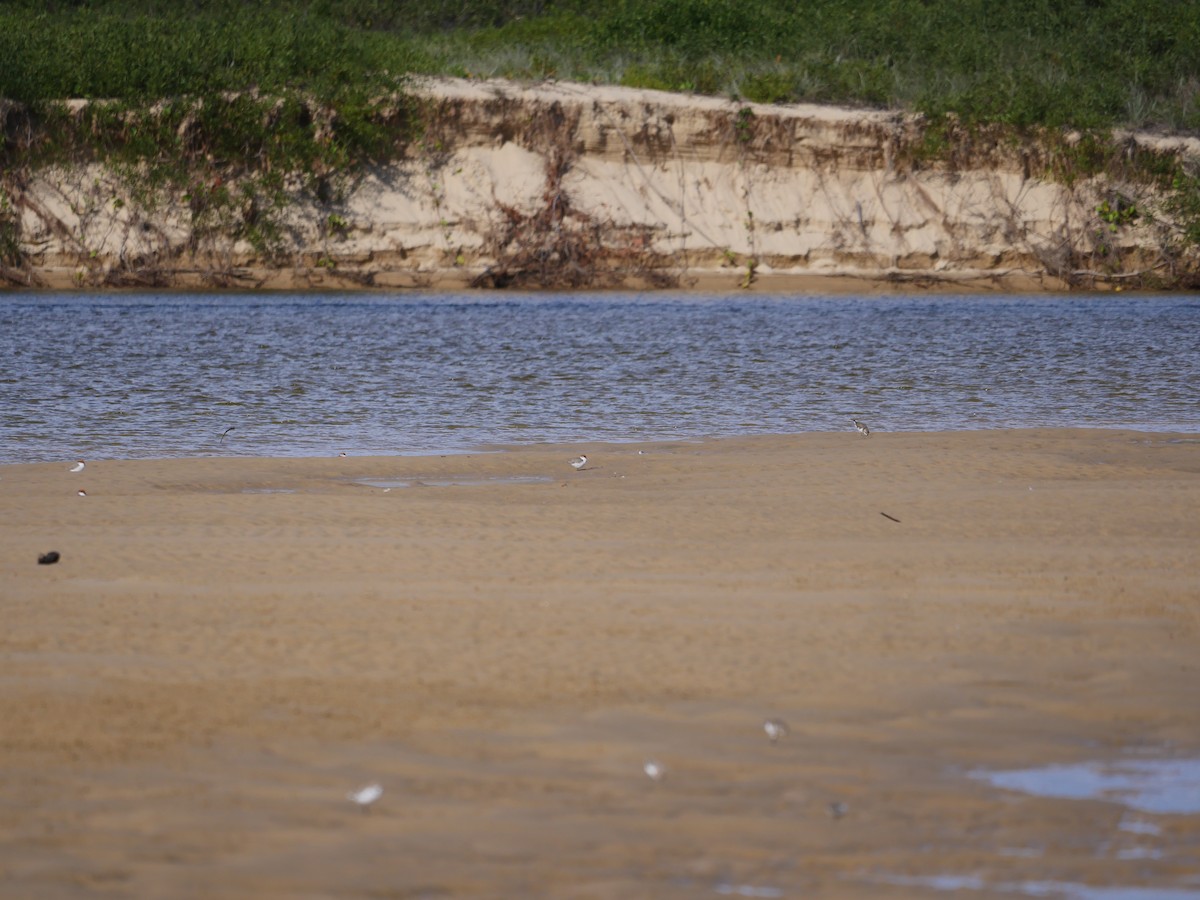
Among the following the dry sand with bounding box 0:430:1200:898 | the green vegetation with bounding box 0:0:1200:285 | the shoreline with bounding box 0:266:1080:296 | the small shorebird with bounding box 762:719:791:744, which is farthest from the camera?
the green vegetation with bounding box 0:0:1200:285

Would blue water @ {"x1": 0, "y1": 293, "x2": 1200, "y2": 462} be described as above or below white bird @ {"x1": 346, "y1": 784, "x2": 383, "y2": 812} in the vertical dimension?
below

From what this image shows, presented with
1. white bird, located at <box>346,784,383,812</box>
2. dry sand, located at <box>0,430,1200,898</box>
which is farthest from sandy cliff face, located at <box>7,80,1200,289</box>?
white bird, located at <box>346,784,383,812</box>

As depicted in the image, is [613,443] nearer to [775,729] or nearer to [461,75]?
[775,729]

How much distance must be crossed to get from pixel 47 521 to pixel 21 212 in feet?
74.2

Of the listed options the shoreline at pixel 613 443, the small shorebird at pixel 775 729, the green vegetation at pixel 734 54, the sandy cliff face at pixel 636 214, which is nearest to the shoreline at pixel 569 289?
the sandy cliff face at pixel 636 214

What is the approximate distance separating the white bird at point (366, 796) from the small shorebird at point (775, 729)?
1030 mm

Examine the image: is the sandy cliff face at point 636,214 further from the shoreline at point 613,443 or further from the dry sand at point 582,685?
the dry sand at point 582,685

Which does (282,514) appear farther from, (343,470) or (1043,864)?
(1043,864)

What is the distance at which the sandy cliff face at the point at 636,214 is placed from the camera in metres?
28.2

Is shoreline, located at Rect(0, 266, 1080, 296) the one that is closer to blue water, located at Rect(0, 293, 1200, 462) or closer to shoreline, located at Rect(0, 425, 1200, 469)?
blue water, located at Rect(0, 293, 1200, 462)

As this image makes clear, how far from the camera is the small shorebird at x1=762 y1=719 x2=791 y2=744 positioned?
4051 mm

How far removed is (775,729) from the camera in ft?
13.4

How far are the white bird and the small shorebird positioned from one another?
103 centimetres

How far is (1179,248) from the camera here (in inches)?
1174
